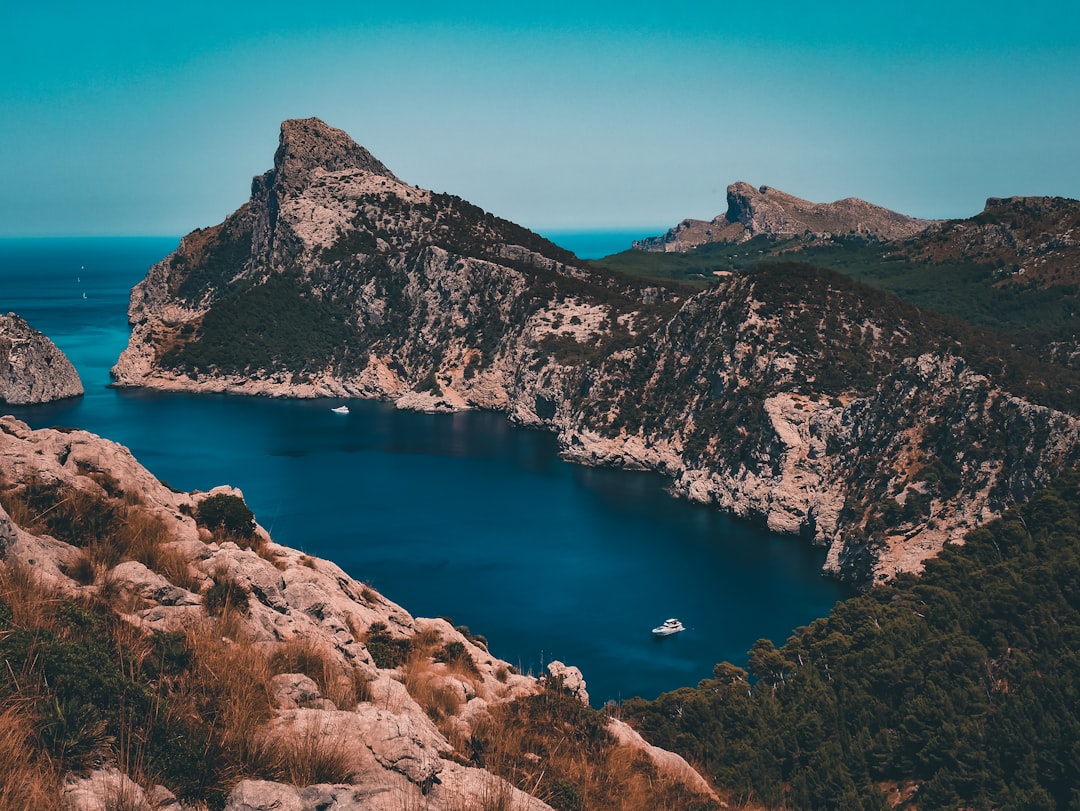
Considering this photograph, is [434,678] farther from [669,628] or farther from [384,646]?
[669,628]

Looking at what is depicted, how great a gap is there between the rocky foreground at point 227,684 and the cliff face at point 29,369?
130761mm

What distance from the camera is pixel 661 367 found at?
12425cm

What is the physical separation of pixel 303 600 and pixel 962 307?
188 m

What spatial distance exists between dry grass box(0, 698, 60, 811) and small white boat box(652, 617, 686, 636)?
59.1 metres

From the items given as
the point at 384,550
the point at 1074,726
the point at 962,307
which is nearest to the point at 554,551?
the point at 384,550

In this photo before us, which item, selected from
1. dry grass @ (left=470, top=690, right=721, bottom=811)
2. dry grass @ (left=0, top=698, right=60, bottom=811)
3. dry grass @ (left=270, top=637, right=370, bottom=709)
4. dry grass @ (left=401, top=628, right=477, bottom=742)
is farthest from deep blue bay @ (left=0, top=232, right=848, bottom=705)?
dry grass @ (left=0, top=698, right=60, bottom=811)

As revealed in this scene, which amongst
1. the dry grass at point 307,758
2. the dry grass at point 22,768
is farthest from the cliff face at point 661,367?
the dry grass at point 22,768

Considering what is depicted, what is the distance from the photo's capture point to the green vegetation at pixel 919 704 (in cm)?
3772

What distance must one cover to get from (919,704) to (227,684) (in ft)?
117

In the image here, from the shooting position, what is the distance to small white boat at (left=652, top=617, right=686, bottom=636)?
68.1m

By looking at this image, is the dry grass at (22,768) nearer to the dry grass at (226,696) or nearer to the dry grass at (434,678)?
the dry grass at (226,696)

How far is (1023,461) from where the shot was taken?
237 ft

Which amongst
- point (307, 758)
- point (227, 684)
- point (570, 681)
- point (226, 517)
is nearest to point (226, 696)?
point (227, 684)

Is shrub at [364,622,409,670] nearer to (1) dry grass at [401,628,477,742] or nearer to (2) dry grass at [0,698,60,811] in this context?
(1) dry grass at [401,628,477,742]
